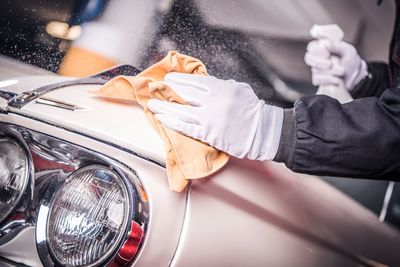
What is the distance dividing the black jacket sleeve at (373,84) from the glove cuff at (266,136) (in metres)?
0.94

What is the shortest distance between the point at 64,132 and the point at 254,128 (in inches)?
15.1

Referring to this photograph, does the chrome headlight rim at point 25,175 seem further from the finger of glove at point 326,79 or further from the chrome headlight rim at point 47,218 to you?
the finger of glove at point 326,79

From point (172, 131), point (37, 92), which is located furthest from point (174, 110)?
point (37, 92)

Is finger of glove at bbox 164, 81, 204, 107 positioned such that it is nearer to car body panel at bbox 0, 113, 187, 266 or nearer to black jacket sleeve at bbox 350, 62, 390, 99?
car body panel at bbox 0, 113, 187, 266

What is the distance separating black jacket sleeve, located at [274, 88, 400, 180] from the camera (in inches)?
31.3

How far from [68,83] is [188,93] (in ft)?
1.06

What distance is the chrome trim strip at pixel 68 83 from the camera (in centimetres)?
81

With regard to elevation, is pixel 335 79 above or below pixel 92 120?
below

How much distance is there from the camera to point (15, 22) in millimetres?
1123

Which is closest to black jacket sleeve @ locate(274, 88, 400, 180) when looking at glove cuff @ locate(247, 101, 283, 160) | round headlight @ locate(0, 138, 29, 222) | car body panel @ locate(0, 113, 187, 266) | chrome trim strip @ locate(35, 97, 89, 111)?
glove cuff @ locate(247, 101, 283, 160)

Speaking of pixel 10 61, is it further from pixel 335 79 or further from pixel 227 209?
pixel 335 79

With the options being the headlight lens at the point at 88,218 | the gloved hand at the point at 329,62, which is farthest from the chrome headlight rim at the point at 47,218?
the gloved hand at the point at 329,62

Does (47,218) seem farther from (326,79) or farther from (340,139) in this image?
(326,79)

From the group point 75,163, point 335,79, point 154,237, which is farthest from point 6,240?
point 335,79
